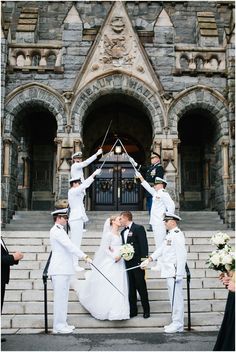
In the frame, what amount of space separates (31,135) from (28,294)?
9266 mm

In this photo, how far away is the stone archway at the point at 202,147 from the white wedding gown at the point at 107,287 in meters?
7.10

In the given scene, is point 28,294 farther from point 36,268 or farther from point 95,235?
point 95,235

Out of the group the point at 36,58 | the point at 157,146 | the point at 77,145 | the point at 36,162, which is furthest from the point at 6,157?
the point at 157,146

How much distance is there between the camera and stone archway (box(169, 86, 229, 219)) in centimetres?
1397

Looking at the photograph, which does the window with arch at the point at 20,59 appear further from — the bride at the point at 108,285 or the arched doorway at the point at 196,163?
the bride at the point at 108,285

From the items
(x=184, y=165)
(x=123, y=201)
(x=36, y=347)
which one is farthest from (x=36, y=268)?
(x=184, y=165)

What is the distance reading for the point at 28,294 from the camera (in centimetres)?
826

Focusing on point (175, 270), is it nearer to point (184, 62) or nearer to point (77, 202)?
point (77, 202)

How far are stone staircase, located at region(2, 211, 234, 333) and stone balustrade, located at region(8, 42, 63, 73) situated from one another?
5473mm

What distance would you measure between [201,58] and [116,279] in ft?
31.3

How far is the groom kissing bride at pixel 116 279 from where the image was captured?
716 cm

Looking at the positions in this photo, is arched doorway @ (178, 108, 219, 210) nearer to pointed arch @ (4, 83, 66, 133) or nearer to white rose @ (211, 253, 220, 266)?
pointed arch @ (4, 83, 66, 133)

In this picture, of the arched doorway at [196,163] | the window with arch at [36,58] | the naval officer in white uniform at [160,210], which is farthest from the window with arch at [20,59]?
the naval officer in white uniform at [160,210]

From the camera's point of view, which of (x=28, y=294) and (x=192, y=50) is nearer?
(x=28, y=294)
